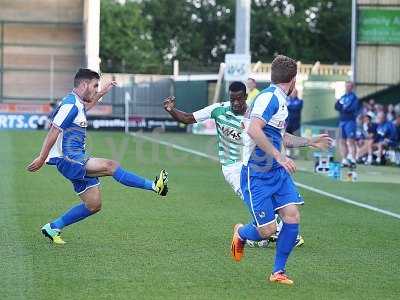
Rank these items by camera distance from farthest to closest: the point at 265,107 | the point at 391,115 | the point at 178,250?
the point at 391,115, the point at 178,250, the point at 265,107

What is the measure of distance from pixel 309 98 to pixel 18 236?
2591 centimetres

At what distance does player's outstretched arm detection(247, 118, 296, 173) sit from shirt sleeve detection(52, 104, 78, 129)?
2.95 m

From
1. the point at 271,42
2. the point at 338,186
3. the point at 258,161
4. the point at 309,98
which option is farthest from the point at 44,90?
the point at 258,161

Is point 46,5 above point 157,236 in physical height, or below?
above

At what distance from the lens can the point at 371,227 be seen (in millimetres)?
14016

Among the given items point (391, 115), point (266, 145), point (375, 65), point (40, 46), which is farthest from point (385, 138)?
point (40, 46)

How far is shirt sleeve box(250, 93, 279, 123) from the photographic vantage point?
9.27 m

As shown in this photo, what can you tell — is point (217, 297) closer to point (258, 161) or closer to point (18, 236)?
point (258, 161)

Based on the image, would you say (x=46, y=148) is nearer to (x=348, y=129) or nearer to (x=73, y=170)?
(x=73, y=170)

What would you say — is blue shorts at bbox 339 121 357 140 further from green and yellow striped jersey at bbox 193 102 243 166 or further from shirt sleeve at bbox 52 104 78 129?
shirt sleeve at bbox 52 104 78 129

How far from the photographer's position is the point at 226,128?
12180mm

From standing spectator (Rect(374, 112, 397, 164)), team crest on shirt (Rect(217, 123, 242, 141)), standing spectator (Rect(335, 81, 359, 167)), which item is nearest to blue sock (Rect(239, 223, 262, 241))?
team crest on shirt (Rect(217, 123, 242, 141))

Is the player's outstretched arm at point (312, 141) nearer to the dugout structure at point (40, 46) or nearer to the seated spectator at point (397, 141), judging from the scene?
the seated spectator at point (397, 141)

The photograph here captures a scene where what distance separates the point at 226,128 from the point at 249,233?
2574 millimetres
